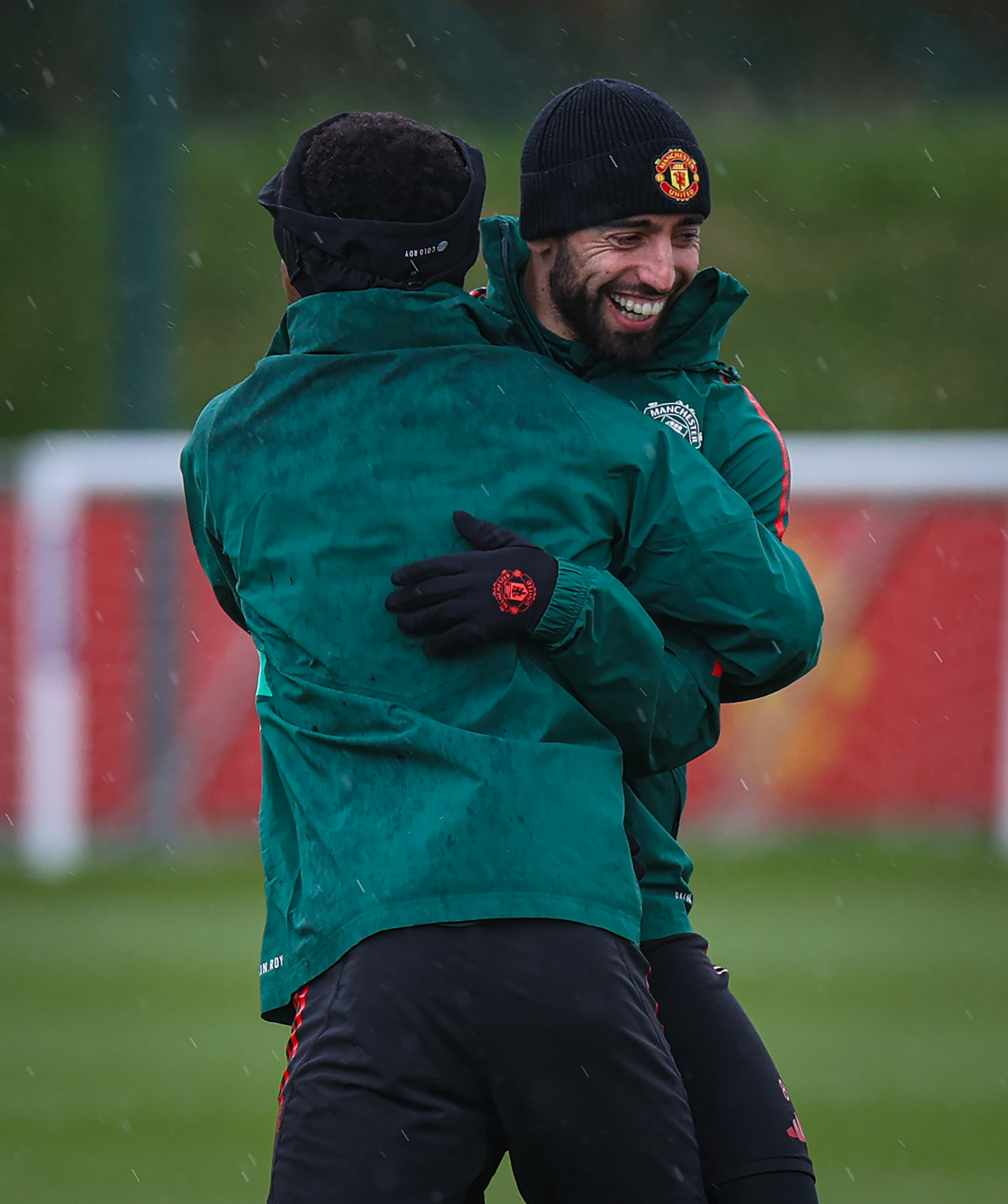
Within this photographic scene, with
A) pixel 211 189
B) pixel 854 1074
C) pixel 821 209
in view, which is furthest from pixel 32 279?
pixel 854 1074

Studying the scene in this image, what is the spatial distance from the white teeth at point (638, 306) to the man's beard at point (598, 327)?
0.04ft

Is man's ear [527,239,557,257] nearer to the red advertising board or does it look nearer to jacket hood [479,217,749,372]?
jacket hood [479,217,749,372]

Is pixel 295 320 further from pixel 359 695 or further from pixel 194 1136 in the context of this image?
pixel 194 1136

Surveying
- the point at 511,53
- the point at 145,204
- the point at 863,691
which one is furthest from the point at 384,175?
the point at 511,53

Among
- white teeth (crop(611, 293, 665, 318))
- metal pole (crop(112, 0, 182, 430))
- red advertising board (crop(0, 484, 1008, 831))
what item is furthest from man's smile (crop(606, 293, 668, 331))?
metal pole (crop(112, 0, 182, 430))

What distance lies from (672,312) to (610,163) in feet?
0.77

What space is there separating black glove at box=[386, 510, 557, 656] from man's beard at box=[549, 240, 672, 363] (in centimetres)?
43

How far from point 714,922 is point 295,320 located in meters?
8.38

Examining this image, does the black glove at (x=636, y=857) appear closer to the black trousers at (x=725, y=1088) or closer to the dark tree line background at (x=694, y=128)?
the black trousers at (x=725, y=1088)

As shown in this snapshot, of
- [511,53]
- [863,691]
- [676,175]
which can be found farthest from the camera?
[511,53]

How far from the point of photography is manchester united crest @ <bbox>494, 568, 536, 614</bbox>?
2.46m

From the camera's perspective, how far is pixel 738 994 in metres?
9.14

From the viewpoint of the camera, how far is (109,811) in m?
12.6

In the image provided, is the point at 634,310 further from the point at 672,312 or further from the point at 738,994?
the point at 738,994
